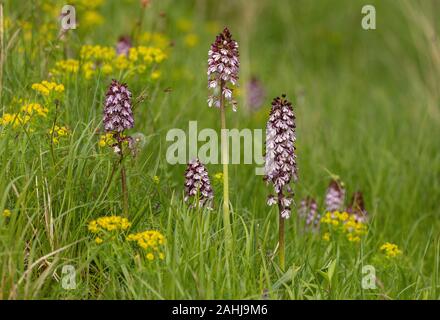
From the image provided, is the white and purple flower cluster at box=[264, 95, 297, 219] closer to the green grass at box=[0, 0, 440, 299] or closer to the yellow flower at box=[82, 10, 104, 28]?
the green grass at box=[0, 0, 440, 299]

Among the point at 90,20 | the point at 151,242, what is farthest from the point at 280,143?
the point at 90,20

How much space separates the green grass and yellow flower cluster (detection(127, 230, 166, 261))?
2.1 inches

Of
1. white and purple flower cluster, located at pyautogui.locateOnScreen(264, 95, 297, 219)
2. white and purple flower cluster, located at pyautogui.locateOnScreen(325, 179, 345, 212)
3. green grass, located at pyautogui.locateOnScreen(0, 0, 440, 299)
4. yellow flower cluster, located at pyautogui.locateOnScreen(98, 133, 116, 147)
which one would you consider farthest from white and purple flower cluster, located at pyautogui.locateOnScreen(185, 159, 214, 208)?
white and purple flower cluster, located at pyautogui.locateOnScreen(325, 179, 345, 212)

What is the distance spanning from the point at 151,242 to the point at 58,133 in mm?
993

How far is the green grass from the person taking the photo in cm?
389

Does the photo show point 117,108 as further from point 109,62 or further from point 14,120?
point 109,62

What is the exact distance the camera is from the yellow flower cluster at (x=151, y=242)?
3.82 metres

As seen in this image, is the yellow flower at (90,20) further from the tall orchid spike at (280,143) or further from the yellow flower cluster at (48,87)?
the tall orchid spike at (280,143)

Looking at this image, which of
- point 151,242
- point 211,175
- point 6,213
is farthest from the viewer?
point 211,175

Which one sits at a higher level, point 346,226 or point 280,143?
point 280,143

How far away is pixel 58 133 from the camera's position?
4500mm

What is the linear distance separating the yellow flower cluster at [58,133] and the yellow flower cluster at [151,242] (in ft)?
2.70
